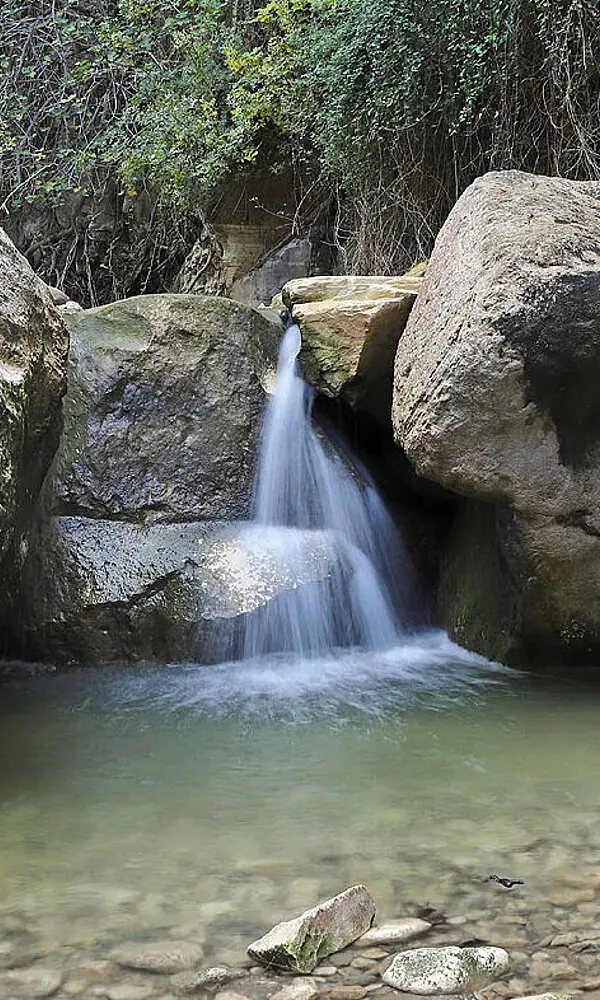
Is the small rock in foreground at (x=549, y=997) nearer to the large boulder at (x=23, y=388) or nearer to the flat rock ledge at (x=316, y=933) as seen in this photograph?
the flat rock ledge at (x=316, y=933)

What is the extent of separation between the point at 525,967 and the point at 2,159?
10.1m

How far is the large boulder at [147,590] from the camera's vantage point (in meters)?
4.26

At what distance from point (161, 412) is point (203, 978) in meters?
3.43

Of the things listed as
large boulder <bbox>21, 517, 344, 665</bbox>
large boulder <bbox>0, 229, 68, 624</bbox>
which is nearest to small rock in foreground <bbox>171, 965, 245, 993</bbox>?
large boulder <bbox>0, 229, 68, 624</bbox>

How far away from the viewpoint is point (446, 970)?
5.48 ft

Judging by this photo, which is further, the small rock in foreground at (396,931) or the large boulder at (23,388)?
the large boulder at (23,388)

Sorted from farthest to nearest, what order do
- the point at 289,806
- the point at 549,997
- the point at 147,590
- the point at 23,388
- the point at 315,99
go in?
the point at 315,99 → the point at 147,590 → the point at 23,388 → the point at 289,806 → the point at 549,997

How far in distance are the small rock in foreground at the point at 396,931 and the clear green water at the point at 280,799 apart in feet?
0.18

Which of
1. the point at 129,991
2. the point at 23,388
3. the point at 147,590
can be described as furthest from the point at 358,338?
the point at 129,991

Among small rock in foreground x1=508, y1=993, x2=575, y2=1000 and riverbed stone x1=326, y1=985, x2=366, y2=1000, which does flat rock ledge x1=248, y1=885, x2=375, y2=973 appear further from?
small rock in foreground x1=508, y1=993, x2=575, y2=1000

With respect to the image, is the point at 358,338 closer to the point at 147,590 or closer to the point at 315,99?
the point at 147,590

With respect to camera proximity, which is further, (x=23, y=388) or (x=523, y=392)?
(x=523, y=392)

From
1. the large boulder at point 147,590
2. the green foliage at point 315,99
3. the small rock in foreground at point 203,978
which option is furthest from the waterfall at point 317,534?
the small rock in foreground at point 203,978

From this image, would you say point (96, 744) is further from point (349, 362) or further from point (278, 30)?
point (278, 30)
